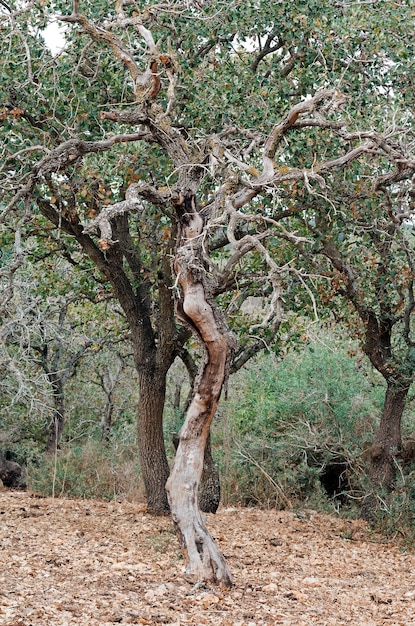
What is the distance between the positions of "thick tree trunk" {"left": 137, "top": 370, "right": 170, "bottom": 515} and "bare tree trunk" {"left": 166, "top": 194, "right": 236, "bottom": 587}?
3057 millimetres

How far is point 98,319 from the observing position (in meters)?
11.0

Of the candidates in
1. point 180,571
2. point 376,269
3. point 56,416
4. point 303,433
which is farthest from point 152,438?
point 56,416

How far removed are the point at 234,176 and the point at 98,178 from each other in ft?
5.44

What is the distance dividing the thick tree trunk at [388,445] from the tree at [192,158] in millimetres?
1794

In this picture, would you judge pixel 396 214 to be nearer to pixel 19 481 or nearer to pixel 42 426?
pixel 19 481

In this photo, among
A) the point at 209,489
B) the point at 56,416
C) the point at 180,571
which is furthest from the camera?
the point at 56,416

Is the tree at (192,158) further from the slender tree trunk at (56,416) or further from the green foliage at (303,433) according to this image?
the slender tree trunk at (56,416)

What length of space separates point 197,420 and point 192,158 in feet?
6.63

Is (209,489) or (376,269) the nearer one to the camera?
(376,269)

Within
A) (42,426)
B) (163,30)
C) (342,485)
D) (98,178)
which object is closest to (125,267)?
(98,178)

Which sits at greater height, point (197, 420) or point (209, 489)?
point (197, 420)

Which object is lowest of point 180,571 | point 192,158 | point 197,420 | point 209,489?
point 180,571

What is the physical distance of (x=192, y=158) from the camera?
20.5ft

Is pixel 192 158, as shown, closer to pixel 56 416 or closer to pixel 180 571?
pixel 180 571
